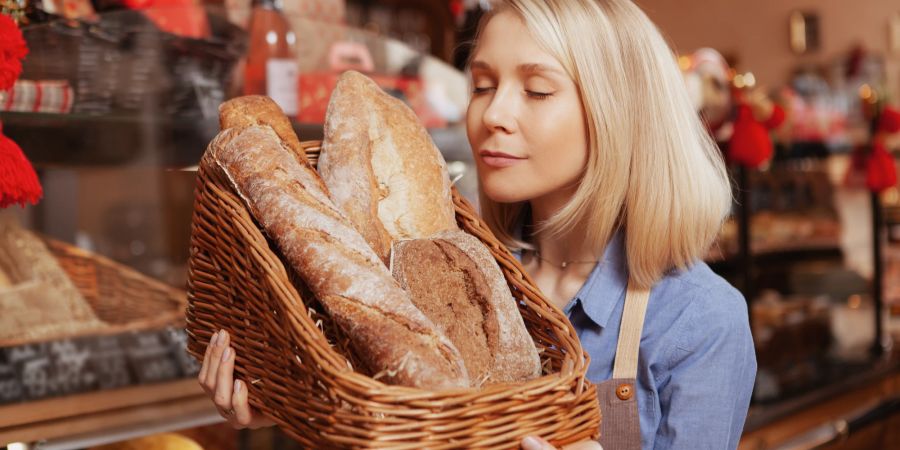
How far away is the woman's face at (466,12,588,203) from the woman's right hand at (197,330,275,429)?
1.38 ft

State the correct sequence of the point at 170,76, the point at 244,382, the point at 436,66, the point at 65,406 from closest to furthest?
1. the point at 244,382
2. the point at 65,406
3. the point at 170,76
4. the point at 436,66

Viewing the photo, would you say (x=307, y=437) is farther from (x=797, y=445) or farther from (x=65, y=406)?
(x=797, y=445)

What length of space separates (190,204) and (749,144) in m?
2.49

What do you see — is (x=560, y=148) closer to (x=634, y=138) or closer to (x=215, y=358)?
(x=634, y=138)

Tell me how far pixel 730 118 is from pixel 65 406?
2.20m

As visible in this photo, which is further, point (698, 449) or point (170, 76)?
point (170, 76)

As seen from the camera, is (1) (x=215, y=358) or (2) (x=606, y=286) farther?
(2) (x=606, y=286)

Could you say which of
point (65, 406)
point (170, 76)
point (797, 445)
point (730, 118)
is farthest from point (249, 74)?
point (797, 445)

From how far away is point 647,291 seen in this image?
4.27 ft

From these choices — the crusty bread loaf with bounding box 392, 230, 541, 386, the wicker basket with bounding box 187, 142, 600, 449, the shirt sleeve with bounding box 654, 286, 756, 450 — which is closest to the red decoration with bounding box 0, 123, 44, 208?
the wicker basket with bounding box 187, 142, 600, 449

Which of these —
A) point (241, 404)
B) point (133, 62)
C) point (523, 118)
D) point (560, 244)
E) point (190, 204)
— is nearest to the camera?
point (241, 404)

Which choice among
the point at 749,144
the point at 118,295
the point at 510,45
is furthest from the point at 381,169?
the point at 749,144

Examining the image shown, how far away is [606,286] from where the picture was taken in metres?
1.33

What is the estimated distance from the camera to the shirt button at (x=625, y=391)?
3.99 feet
